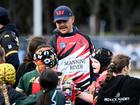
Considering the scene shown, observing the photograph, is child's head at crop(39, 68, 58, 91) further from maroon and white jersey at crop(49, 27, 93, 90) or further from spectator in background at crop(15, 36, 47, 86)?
spectator in background at crop(15, 36, 47, 86)

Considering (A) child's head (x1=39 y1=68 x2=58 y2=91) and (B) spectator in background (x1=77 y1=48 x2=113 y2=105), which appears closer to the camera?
(A) child's head (x1=39 y1=68 x2=58 y2=91)

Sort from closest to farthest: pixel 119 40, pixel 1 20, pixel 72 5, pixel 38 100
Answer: pixel 38 100
pixel 1 20
pixel 119 40
pixel 72 5

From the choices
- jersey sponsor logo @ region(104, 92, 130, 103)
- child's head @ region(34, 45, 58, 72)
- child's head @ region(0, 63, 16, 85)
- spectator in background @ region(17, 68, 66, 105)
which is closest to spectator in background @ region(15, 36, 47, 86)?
child's head @ region(34, 45, 58, 72)

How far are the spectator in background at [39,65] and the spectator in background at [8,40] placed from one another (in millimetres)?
854

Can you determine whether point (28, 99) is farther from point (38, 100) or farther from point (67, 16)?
point (67, 16)

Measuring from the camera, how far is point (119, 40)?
29.6m

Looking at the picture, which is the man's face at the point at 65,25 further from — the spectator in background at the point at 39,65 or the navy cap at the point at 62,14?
the spectator in background at the point at 39,65

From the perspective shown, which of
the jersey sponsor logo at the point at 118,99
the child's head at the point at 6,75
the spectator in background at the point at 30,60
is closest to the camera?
the child's head at the point at 6,75

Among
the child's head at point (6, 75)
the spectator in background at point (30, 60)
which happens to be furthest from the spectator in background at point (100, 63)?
the child's head at point (6, 75)

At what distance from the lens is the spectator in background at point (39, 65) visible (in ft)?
20.9

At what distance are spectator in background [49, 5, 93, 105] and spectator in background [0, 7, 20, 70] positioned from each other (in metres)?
0.55

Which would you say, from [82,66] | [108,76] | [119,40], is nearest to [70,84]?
[108,76]

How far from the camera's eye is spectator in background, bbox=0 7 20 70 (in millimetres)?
7582

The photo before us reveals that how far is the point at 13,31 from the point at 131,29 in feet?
162
